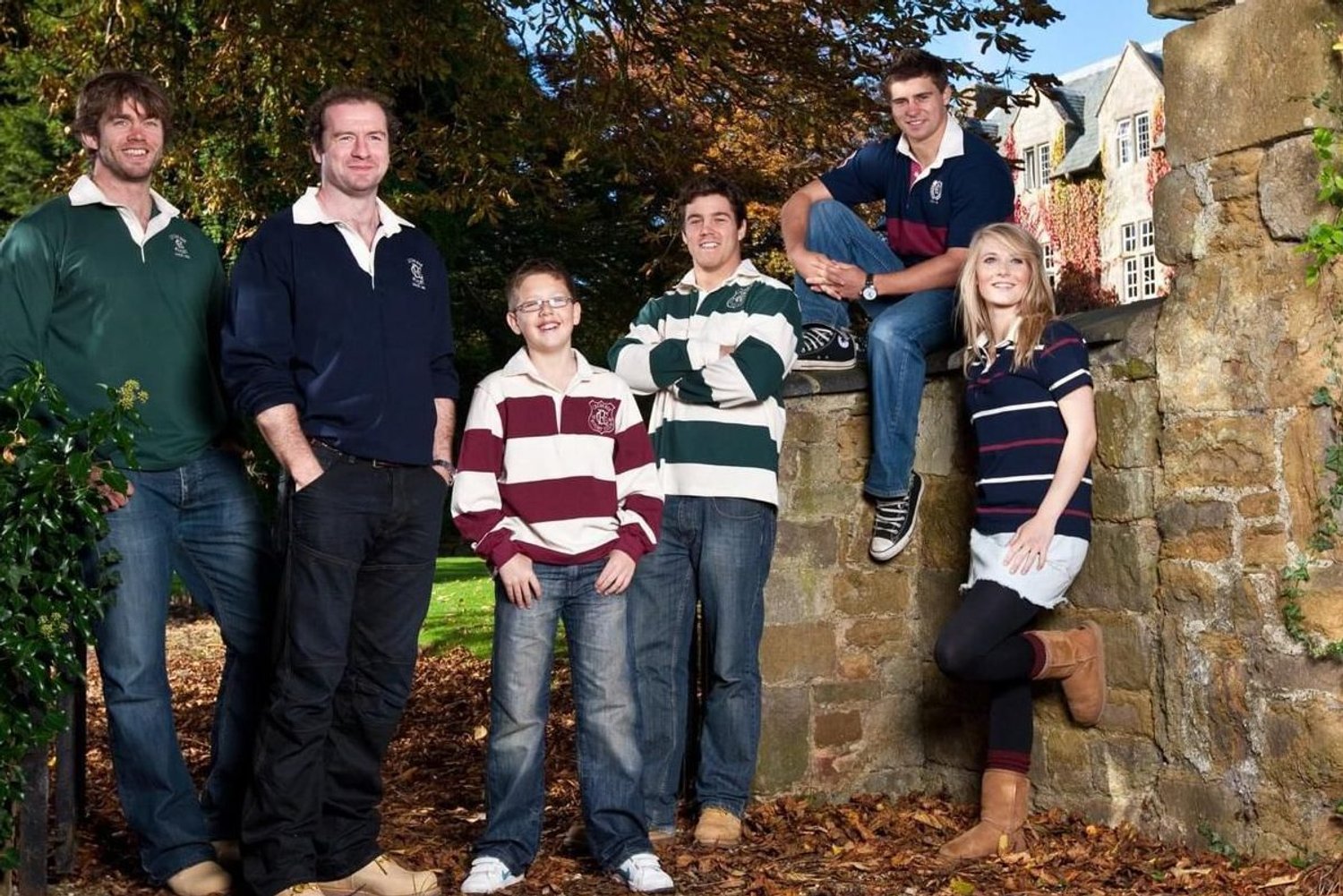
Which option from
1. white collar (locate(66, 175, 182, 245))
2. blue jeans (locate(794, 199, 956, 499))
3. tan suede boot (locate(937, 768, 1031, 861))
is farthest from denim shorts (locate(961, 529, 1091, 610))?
white collar (locate(66, 175, 182, 245))

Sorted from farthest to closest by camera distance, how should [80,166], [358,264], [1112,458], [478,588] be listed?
[478,588]
[80,166]
[1112,458]
[358,264]

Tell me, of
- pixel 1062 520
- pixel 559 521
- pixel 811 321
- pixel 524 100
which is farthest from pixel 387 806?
pixel 524 100

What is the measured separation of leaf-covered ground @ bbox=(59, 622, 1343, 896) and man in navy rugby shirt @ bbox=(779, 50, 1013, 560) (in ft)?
Answer: 3.17

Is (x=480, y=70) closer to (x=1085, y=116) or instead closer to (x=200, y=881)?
(x=200, y=881)

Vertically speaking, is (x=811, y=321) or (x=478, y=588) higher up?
(x=811, y=321)

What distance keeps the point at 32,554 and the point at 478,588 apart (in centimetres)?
1000

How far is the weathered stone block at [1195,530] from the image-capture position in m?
4.63

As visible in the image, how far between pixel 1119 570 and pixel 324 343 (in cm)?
256

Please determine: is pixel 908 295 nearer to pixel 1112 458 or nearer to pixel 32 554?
pixel 1112 458

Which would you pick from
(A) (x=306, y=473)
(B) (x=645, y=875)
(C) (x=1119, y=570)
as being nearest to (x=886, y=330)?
(C) (x=1119, y=570)

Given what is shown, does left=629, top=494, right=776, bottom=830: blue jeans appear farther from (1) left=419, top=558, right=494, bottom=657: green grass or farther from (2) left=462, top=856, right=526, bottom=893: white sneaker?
(1) left=419, top=558, right=494, bottom=657: green grass

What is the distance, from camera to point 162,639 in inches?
170

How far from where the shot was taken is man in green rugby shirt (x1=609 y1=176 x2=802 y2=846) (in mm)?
4844

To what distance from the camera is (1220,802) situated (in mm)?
4656
